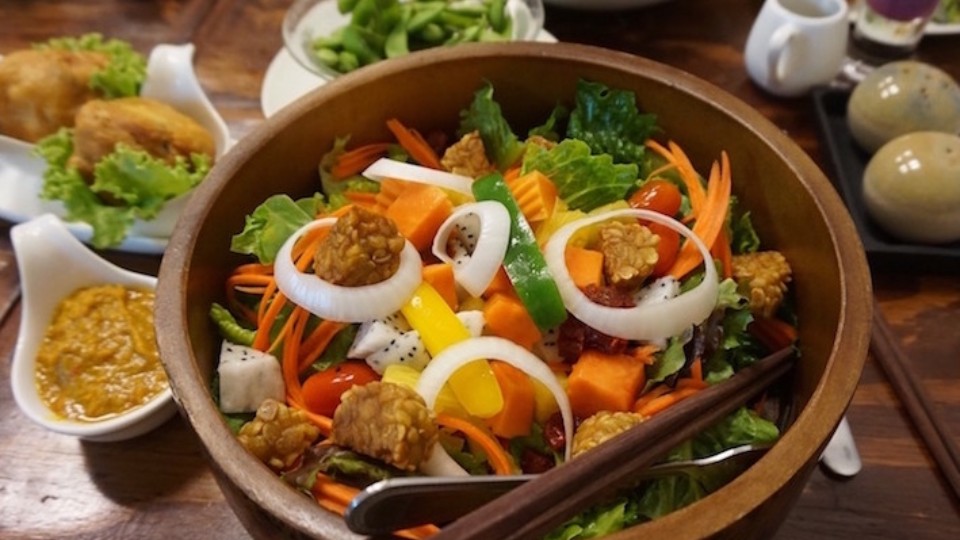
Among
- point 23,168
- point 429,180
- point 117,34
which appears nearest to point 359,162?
point 429,180

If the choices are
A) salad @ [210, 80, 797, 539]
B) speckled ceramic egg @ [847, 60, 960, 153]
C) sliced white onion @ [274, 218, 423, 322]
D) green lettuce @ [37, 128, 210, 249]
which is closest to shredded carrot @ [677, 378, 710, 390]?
salad @ [210, 80, 797, 539]

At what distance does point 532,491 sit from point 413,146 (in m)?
0.80

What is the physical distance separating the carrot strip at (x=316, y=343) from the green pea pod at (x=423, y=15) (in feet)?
3.88

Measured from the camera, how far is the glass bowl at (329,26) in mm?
2145

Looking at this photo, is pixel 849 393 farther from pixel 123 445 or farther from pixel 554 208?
pixel 123 445

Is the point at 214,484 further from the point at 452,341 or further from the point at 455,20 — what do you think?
the point at 455,20

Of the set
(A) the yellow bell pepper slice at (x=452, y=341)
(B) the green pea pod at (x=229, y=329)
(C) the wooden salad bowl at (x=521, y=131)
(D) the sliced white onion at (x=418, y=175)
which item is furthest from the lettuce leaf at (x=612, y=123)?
(B) the green pea pod at (x=229, y=329)

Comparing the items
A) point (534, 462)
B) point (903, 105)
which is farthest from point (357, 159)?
point (903, 105)

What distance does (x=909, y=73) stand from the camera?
1.93 metres

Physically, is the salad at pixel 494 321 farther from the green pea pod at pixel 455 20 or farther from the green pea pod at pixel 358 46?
the green pea pod at pixel 455 20

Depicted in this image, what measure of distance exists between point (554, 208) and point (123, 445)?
2.74 feet

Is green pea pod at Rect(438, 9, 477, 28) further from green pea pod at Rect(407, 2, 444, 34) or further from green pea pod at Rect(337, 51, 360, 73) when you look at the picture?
green pea pod at Rect(337, 51, 360, 73)

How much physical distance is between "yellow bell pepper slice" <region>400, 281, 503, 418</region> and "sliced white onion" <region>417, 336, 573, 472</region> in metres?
0.01

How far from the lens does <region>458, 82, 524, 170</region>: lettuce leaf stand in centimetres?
153
